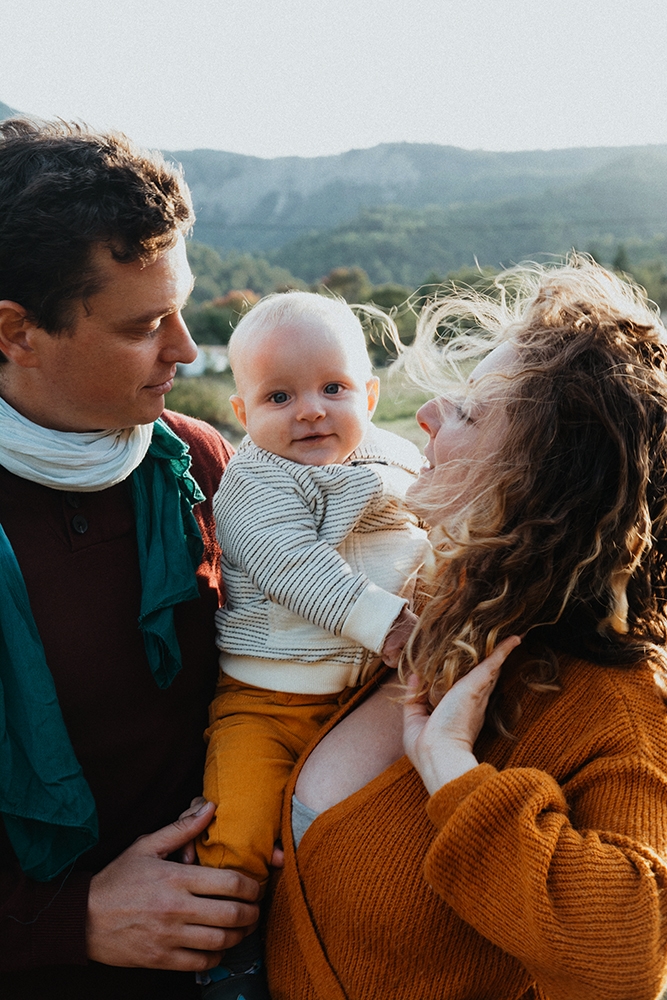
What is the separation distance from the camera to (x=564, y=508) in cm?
155

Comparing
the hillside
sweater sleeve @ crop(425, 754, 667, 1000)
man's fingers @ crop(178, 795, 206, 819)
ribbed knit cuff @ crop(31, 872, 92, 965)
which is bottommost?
the hillside

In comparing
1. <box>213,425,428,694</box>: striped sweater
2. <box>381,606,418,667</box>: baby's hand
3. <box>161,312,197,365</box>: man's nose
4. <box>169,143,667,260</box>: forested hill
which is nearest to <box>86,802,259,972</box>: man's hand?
<box>213,425,428,694</box>: striped sweater

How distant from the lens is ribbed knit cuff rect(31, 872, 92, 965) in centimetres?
173

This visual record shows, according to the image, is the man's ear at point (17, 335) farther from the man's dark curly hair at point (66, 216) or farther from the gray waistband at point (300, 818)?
the gray waistband at point (300, 818)

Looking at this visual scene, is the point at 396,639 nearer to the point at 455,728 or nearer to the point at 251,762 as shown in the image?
the point at 455,728

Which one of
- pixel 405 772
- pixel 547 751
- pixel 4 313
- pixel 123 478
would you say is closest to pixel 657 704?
pixel 547 751

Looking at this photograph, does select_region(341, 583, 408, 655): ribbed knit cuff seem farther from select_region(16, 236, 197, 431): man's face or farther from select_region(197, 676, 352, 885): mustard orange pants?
select_region(16, 236, 197, 431): man's face

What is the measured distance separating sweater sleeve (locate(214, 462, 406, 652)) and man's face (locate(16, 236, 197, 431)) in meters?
0.30

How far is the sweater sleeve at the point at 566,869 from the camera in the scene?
1338mm

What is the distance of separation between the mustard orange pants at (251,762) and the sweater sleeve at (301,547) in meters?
0.24

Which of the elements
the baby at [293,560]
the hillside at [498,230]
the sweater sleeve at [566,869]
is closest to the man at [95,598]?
the baby at [293,560]

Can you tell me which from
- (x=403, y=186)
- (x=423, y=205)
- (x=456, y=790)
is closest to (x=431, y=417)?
(x=456, y=790)

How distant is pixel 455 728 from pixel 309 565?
1.62ft

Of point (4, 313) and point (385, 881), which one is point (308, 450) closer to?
point (4, 313)
